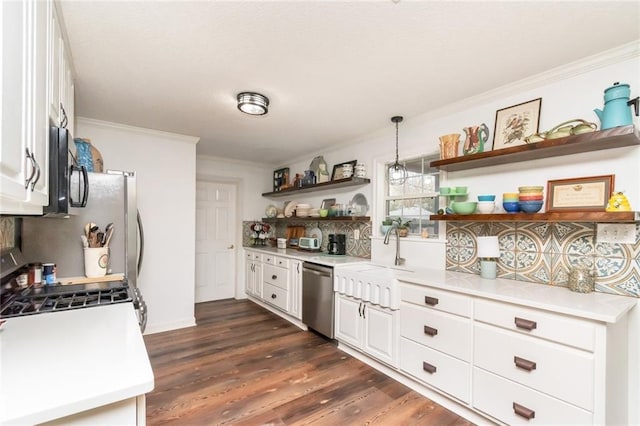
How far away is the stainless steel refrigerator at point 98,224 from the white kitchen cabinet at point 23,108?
112cm

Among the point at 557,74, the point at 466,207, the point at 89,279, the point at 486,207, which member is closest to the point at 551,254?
the point at 486,207

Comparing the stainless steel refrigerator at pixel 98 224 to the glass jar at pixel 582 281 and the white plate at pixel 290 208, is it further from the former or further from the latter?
the glass jar at pixel 582 281

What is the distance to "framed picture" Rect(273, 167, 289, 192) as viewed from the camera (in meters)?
4.88

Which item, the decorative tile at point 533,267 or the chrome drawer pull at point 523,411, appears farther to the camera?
the decorative tile at point 533,267

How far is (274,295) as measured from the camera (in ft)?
13.4

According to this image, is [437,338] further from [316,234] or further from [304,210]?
[304,210]

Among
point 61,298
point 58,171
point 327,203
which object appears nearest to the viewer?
point 58,171

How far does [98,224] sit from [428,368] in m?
2.72

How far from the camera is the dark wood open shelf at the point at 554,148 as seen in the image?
1626 millimetres

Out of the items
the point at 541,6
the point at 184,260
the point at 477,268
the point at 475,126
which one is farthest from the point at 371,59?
the point at 184,260

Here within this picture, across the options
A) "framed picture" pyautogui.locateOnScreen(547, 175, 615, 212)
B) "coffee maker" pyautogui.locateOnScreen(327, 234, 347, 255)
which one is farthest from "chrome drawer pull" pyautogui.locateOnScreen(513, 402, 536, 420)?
"coffee maker" pyautogui.locateOnScreen(327, 234, 347, 255)

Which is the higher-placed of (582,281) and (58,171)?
(58,171)

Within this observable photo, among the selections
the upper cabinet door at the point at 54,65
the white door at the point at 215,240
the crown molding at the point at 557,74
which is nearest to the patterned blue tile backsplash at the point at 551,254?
the crown molding at the point at 557,74

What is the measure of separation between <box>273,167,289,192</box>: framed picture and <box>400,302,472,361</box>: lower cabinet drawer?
2.97 m
